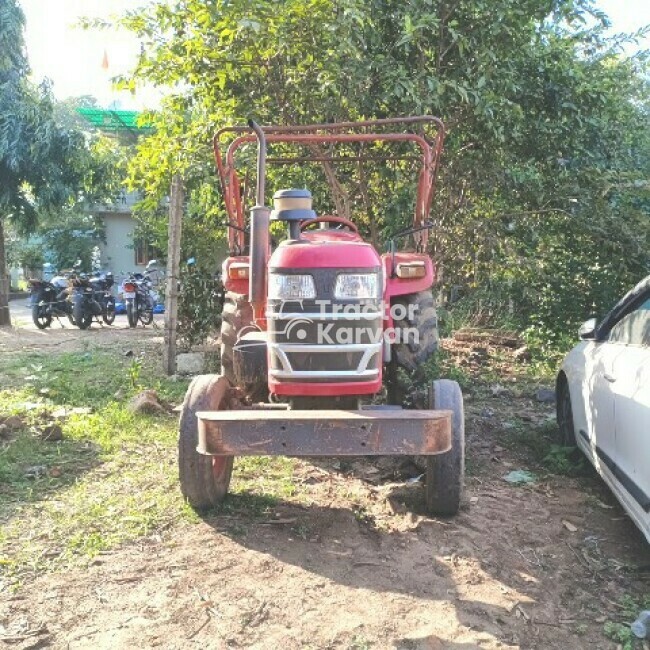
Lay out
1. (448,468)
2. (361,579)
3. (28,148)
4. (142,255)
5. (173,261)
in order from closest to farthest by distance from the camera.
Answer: (361,579) < (448,468) < (173,261) < (28,148) < (142,255)

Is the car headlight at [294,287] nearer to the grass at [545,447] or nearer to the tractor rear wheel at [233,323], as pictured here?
the tractor rear wheel at [233,323]

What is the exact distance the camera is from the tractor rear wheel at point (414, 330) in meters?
4.57

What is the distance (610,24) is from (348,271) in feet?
17.2

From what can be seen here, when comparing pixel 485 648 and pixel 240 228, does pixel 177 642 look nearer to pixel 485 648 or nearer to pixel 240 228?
pixel 485 648

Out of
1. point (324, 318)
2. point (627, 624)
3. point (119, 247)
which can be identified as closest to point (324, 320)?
point (324, 318)

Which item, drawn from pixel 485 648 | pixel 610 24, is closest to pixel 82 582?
pixel 485 648

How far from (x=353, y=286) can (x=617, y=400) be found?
1.62 metres

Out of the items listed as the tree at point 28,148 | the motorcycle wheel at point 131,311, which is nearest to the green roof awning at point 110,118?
the tree at point 28,148

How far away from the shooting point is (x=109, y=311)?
1389 centimetres

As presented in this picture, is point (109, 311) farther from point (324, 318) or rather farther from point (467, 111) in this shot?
point (324, 318)

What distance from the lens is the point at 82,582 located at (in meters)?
3.08

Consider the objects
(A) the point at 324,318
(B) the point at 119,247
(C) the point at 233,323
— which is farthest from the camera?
Answer: (B) the point at 119,247

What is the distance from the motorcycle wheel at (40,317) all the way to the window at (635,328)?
11.5 meters

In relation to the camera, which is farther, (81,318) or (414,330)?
(81,318)
